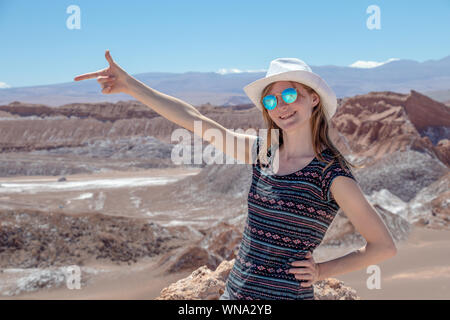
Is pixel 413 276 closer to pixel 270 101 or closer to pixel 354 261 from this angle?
pixel 354 261

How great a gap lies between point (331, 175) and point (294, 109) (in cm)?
31

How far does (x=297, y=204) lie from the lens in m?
1.62

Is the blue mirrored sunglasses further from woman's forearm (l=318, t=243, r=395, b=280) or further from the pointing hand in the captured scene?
the pointing hand

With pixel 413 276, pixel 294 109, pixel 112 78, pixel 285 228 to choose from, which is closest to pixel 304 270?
pixel 285 228

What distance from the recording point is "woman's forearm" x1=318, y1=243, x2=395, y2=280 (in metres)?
1.62

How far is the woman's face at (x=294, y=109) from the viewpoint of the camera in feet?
5.73

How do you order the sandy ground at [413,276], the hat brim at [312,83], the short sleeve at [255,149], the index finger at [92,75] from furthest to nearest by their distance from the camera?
1. the sandy ground at [413,276]
2. the index finger at [92,75]
3. the short sleeve at [255,149]
4. the hat brim at [312,83]

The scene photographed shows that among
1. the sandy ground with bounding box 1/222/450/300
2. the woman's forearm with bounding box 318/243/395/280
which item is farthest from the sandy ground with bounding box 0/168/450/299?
the woman's forearm with bounding box 318/243/395/280

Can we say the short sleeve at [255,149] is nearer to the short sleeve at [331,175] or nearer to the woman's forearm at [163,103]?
the woman's forearm at [163,103]

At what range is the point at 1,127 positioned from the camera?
4828 cm

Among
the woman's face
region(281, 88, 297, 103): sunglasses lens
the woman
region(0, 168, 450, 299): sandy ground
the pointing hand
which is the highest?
the pointing hand

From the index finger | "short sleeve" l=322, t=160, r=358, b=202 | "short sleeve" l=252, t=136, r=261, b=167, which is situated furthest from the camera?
the index finger

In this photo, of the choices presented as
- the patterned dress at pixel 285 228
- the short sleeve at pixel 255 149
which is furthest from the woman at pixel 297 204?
the short sleeve at pixel 255 149
